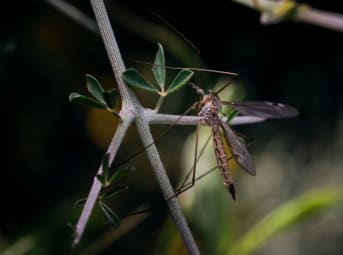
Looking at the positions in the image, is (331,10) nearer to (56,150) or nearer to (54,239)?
(56,150)

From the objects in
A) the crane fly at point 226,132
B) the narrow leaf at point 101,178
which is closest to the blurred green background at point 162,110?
the crane fly at point 226,132

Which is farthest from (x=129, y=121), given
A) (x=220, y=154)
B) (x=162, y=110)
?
(x=162, y=110)

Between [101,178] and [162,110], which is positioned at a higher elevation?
[162,110]

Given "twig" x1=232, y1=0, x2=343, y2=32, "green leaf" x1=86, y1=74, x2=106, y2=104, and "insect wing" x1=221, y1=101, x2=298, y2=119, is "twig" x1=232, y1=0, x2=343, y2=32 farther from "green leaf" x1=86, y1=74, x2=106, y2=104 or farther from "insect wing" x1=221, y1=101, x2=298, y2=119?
"green leaf" x1=86, y1=74, x2=106, y2=104

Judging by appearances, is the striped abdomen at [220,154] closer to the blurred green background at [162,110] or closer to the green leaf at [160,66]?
the green leaf at [160,66]

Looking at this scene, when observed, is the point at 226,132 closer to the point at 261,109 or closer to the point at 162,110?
the point at 261,109

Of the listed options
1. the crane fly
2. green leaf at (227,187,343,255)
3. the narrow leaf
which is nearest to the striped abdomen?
the crane fly
